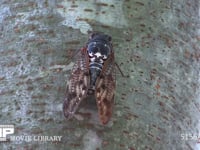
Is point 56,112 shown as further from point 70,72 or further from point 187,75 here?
point 187,75

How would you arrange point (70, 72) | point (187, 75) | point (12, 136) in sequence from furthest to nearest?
point (187, 75) < point (70, 72) < point (12, 136)

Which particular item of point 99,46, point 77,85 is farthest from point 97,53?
point 77,85

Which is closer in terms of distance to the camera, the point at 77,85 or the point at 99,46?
the point at 77,85

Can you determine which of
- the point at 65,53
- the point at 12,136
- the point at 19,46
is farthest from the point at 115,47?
the point at 12,136

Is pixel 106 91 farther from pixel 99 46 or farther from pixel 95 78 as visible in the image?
pixel 99 46

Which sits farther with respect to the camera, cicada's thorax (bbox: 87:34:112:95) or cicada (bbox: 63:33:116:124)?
cicada's thorax (bbox: 87:34:112:95)

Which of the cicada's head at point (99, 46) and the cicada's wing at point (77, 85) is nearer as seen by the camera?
the cicada's wing at point (77, 85)
